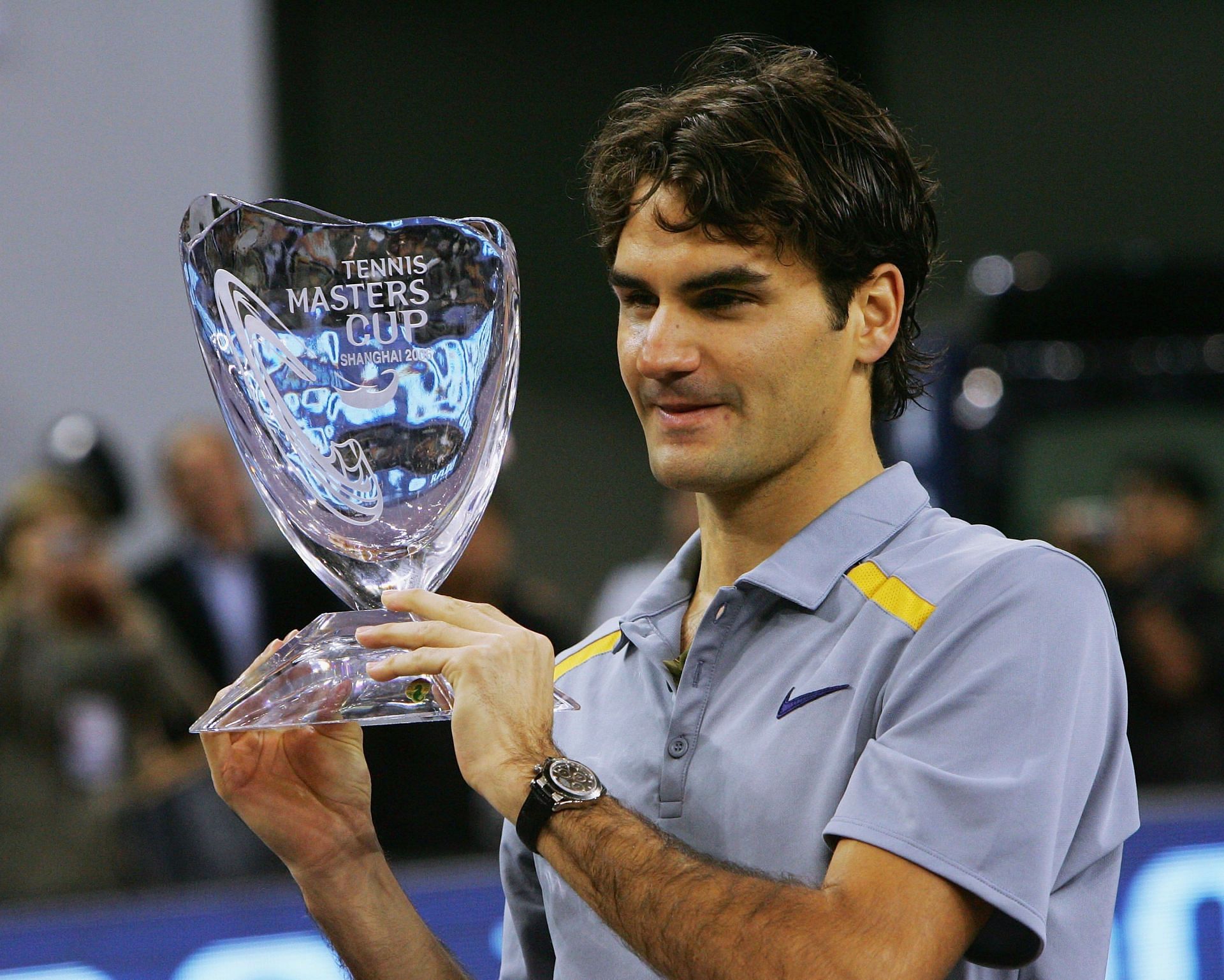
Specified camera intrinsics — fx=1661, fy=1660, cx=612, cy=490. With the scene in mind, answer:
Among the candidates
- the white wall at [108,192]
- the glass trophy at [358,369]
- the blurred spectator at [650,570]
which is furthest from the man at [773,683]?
the white wall at [108,192]

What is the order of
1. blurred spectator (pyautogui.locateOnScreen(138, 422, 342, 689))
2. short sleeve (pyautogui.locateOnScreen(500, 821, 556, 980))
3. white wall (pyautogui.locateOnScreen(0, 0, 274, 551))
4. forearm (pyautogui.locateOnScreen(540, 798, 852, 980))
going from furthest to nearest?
white wall (pyautogui.locateOnScreen(0, 0, 274, 551)) → blurred spectator (pyautogui.locateOnScreen(138, 422, 342, 689)) → short sleeve (pyautogui.locateOnScreen(500, 821, 556, 980)) → forearm (pyautogui.locateOnScreen(540, 798, 852, 980))

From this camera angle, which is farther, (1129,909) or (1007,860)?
(1129,909)

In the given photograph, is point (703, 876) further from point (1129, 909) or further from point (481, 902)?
point (1129, 909)

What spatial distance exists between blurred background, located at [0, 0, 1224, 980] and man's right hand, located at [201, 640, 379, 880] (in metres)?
0.83

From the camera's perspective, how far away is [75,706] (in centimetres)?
398

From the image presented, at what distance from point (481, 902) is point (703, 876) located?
206cm

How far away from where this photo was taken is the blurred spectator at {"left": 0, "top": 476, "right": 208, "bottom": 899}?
3.85 metres

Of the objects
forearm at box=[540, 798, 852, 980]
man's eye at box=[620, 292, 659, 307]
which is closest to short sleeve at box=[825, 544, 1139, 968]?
forearm at box=[540, 798, 852, 980]

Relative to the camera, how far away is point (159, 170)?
5.85 meters

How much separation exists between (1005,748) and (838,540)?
33cm

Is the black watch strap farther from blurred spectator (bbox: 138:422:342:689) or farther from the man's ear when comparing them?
blurred spectator (bbox: 138:422:342:689)

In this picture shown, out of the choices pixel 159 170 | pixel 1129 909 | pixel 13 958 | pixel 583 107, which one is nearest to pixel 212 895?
pixel 13 958

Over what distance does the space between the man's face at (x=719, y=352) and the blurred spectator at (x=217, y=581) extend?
2.63 m

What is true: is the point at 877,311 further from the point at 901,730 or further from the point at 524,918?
the point at 524,918
